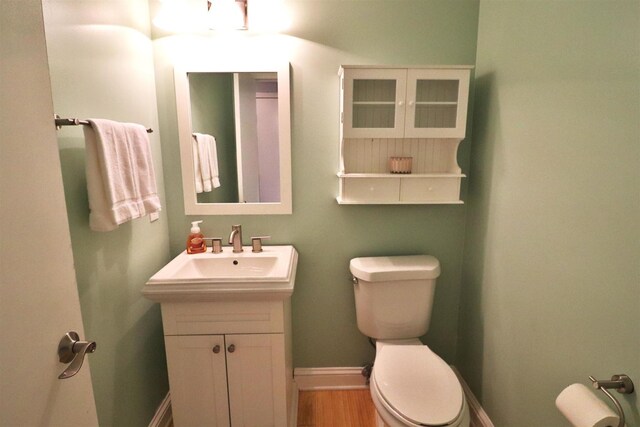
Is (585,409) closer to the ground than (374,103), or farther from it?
closer to the ground

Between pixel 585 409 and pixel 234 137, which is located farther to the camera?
pixel 234 137

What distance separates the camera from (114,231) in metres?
1.27

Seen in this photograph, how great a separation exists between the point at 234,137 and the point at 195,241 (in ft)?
1.94

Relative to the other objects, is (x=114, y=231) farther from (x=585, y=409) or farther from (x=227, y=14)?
(x=585, y=409)

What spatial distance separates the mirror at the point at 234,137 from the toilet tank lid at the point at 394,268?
19.9 inches

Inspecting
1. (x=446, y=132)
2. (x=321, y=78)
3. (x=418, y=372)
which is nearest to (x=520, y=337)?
(x=418, y=372)

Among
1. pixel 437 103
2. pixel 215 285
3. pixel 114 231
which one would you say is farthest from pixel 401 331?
pixel 114 231

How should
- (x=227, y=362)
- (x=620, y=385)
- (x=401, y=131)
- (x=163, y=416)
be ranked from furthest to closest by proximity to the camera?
(x=163, y=416) → (x=401, y=131) → (x=227, y=362) → (x=620, y=385)

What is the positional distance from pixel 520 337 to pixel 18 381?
155 cm

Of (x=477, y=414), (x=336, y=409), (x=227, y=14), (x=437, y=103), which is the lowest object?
(x=336, y=409)

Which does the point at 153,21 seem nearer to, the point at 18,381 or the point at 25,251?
the point at 25,251

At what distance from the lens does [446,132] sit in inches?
59.9

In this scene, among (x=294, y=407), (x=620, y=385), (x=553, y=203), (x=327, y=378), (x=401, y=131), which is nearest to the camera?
(x=620, y=385)

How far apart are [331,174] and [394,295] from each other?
2.35ft
